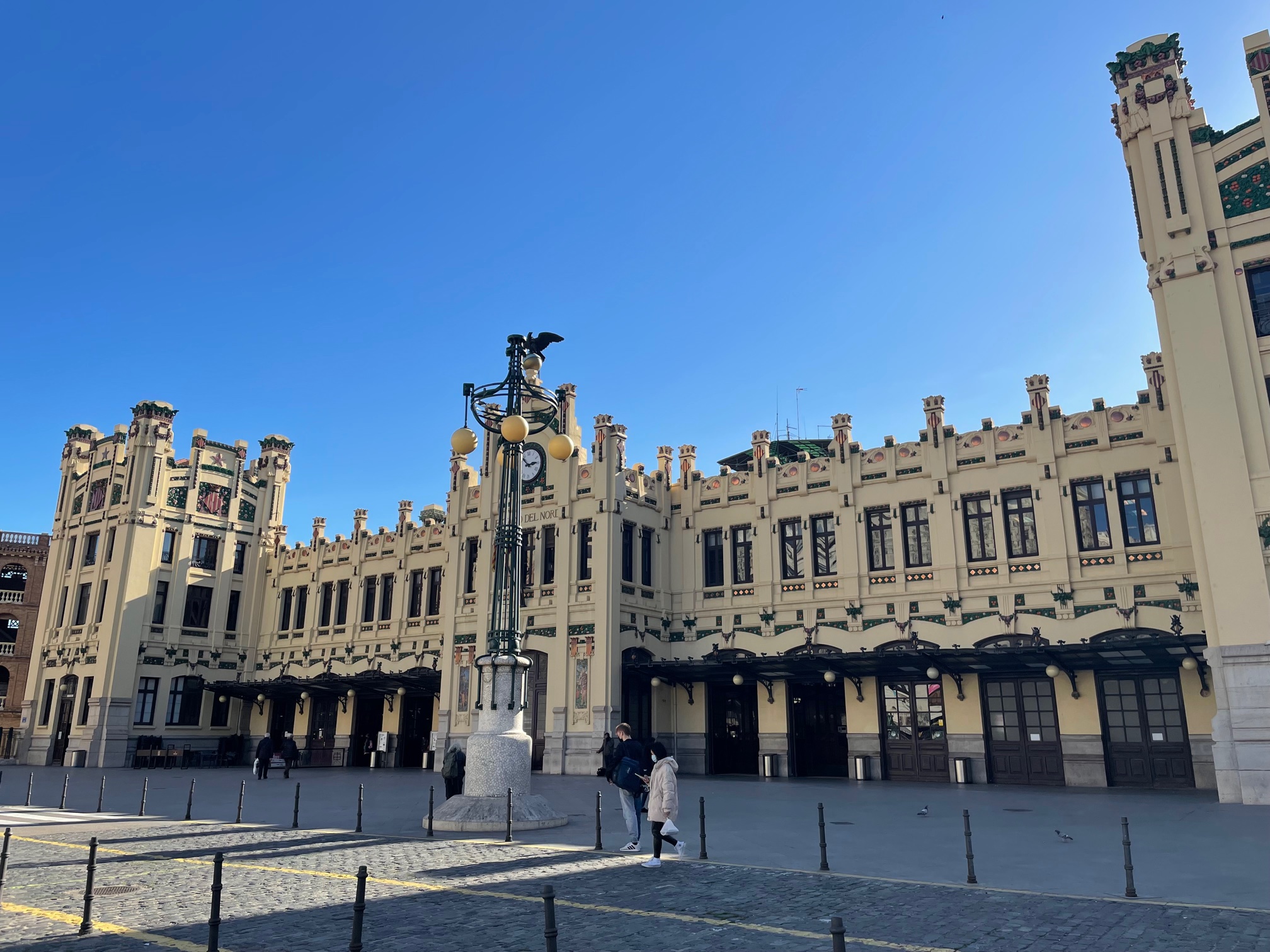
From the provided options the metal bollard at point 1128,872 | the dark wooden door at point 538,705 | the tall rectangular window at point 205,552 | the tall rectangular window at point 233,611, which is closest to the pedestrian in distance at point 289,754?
the dark wooden door at point 538,705

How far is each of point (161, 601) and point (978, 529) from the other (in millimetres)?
35900

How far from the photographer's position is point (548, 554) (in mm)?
34188

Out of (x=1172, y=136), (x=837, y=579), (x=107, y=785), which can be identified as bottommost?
(x=107, y=785)

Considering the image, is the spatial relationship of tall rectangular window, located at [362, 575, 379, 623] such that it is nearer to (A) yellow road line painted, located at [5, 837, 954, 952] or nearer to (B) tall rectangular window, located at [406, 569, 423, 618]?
(B) tall rectangular window, located at [406, 569, 423, 618]

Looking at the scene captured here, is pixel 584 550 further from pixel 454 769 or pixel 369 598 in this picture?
pixel 454 769

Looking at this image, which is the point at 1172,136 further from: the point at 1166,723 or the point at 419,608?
the point at 419,608

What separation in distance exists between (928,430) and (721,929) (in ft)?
75.0

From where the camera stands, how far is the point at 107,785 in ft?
91.4

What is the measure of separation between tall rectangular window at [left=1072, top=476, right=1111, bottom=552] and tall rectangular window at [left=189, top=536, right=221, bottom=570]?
38146 millimetres

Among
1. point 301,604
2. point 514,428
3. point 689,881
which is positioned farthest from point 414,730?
point 689,881

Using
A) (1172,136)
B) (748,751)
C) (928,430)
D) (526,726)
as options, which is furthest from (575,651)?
(1172,136)

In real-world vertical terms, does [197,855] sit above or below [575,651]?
below

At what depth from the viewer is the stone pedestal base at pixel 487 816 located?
593 inches

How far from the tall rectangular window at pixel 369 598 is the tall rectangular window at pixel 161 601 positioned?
9138 millimetres
